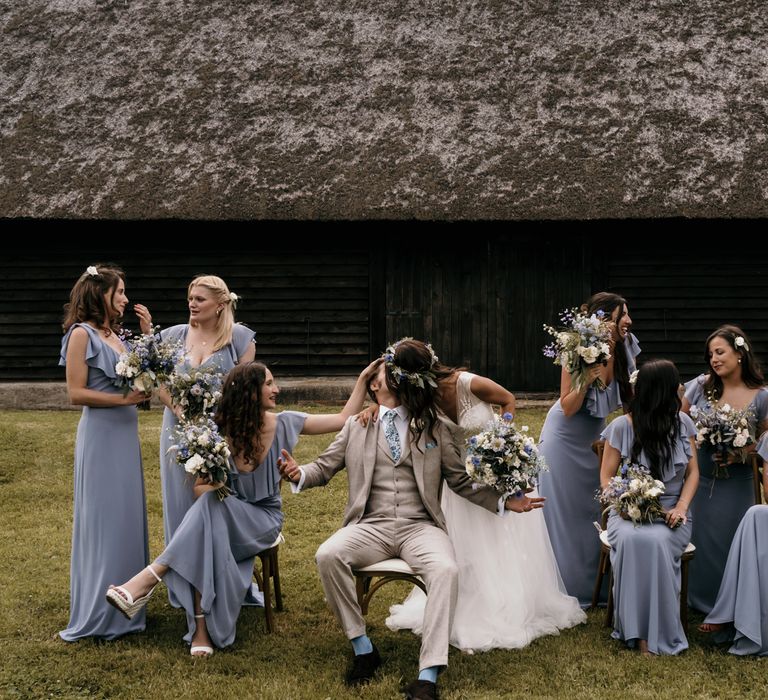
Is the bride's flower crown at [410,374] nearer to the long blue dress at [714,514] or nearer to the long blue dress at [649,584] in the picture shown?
the long blue dress at [649,584]

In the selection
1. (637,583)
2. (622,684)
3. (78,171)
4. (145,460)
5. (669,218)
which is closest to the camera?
(622,684)

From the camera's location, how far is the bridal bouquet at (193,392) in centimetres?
517

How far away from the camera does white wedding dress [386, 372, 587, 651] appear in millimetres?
5039

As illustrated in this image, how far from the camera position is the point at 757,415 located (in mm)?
5480

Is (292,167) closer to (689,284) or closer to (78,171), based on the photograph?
(78,171)

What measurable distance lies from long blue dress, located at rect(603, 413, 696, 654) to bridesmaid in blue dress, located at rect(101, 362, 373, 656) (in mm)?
1626

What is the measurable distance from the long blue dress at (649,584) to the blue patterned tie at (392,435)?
1243 mm

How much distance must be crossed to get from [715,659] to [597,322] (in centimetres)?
189

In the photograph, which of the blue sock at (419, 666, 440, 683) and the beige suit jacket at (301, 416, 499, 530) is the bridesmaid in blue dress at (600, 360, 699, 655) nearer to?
the beige suit jacket at (301, 416, 499, 530)

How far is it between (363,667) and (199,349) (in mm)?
2072

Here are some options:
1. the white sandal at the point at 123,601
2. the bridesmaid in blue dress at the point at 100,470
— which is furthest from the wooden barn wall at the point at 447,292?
the white sandal at the point at 123,601

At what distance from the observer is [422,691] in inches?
169

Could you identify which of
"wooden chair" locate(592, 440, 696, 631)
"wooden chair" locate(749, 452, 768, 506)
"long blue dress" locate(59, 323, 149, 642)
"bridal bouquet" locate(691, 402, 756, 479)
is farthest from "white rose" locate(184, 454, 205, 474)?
"wooden chair" locate(749, 452, 768, 506)

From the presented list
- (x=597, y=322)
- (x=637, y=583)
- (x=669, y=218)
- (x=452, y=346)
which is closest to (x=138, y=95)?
(x=452, y=346)
